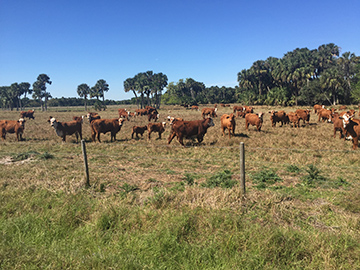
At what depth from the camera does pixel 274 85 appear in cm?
6806

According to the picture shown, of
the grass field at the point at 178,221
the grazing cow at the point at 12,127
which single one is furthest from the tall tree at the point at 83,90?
the grass field at the point at 178,221

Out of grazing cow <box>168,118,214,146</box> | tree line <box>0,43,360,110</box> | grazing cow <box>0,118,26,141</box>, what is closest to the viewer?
grazing cow <box>168,118,214,146</box>

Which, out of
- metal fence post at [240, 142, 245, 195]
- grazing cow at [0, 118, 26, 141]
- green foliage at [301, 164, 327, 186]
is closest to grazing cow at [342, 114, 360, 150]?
green foliage at [301, 164, 327, 186]

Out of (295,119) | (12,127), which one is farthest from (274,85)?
(12,127)

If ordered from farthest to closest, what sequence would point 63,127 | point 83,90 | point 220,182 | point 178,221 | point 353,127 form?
1. point 83,90
2. point 63,127
3. point 353,127
4. point 220,182
5. point 178,221

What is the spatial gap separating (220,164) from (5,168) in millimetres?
8580

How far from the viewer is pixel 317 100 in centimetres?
5038

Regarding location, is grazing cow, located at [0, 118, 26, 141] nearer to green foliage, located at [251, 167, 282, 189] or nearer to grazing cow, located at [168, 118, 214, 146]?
grazing cow, located at [168, 118, 214, 146]

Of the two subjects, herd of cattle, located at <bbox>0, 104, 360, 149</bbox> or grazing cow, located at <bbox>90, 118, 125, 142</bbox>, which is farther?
grazing cow, located at <bbox>90, 118, 125, 142</bbox>

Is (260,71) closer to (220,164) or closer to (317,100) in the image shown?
(317,100)

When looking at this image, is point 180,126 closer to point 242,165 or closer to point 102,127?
point 102,127

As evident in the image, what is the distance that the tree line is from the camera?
48969 millimetres

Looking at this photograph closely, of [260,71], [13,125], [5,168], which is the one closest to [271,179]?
[5,168]

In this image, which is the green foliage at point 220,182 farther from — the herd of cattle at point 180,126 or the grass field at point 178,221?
the herd of cattle at point 180,126
